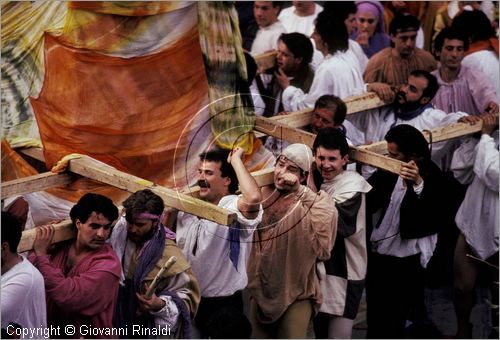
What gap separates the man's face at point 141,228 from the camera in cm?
954

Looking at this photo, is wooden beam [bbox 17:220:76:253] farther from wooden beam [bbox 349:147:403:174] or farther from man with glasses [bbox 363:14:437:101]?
man with glasses [bbox 363:14:437:101]

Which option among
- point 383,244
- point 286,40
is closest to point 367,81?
point 286,40

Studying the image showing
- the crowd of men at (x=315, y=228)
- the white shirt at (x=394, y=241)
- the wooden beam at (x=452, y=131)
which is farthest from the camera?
the wooden beam at (x=452, y=131)

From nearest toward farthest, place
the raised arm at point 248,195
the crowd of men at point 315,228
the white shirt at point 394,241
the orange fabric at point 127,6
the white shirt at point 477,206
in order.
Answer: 1. the crowd of men at point 315,228
2. the raised arm at point 248,195
3. the orange fabric at point 127,6
4. the white shirt at point 394,241
5. the white shirt at point 477,206

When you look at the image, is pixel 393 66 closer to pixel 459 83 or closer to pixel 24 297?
pixel 459 83

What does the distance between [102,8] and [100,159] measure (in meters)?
0.83

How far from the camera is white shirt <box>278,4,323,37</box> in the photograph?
13.3 meters

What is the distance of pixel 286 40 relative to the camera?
1167cm

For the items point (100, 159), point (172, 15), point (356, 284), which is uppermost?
point (172, 15)

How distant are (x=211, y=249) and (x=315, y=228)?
1.93ft

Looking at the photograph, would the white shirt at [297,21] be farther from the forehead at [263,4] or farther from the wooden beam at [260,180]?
the wooden beam at [260,180]

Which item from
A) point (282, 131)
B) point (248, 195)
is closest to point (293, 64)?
point (282, 131)

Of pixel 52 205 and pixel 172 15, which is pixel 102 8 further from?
pixel 52 205

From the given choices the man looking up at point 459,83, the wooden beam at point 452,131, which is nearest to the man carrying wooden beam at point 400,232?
the wooden beam at point 452,131
